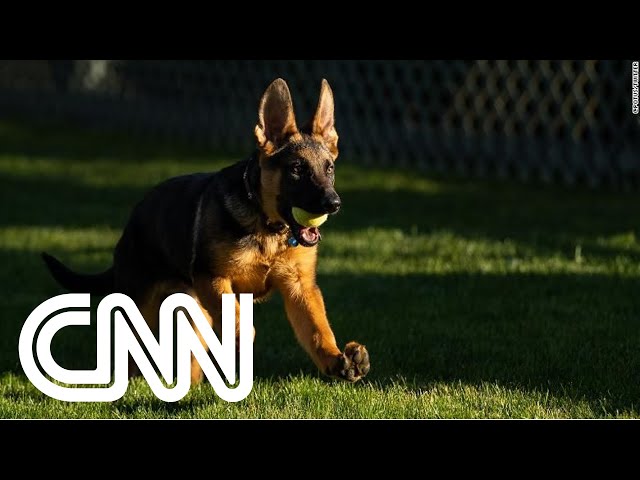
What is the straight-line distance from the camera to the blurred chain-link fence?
11.7 metres

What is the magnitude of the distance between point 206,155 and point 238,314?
9.47 metres

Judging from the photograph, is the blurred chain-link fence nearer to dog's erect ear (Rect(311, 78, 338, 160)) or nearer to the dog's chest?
dog's erect ear (Rect(311, 78, 338, 160))

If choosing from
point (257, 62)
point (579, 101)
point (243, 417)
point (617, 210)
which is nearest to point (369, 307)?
point (243, 417)

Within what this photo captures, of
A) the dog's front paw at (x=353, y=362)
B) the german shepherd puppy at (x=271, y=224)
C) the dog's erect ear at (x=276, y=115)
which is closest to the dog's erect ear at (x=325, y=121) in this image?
the german shepherd puppy at (x=271, y=224)

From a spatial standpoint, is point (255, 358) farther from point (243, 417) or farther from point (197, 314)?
point (243, 417)

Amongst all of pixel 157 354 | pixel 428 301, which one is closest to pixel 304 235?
pixel 157 354

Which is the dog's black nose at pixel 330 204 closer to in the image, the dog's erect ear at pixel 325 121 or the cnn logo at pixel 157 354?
the dog's erect ear at pixel 325 121

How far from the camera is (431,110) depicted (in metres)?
13.5

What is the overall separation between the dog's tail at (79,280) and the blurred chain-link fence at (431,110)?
673 cm

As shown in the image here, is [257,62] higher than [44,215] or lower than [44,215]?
higher

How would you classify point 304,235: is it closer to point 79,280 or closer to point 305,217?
point 305,217

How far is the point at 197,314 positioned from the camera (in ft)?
16.4

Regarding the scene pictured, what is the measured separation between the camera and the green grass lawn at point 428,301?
4773mm

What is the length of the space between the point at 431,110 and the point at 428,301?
7264 millimetres
